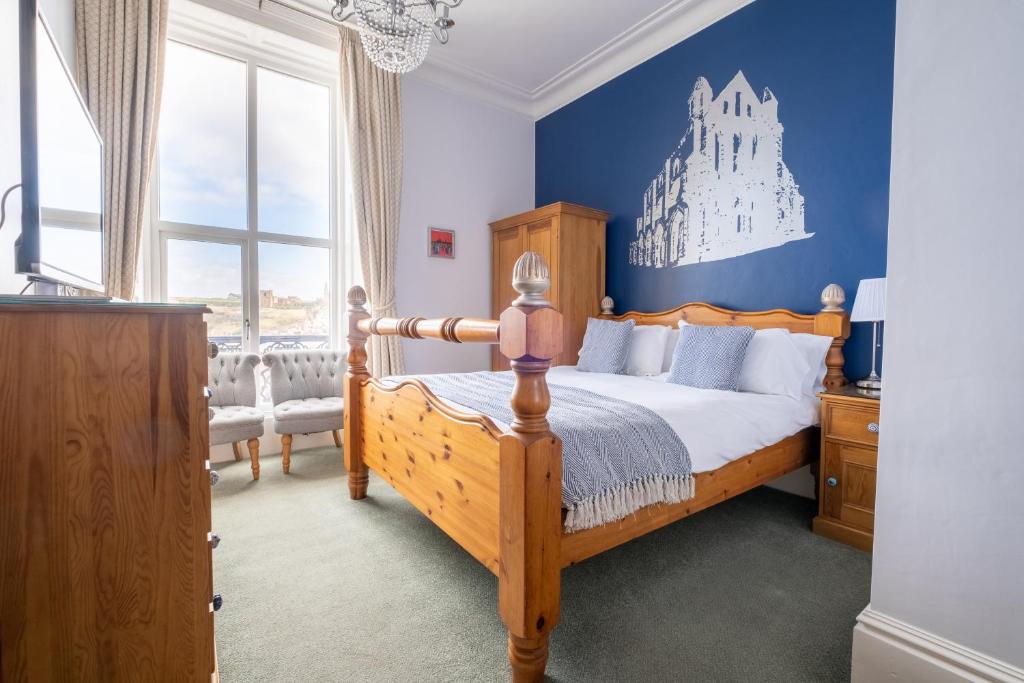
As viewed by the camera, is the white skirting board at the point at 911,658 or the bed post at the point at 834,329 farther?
the bed post at the point at 834,329

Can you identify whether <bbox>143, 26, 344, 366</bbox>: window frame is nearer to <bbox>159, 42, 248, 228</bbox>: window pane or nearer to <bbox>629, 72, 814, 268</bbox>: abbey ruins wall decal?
<bbox>159, 42, 248, 228</bbox>: window pane

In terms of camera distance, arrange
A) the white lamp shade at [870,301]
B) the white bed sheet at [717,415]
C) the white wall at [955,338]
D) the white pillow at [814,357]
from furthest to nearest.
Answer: the white pillow at [814,357] → the white lamp shade at [870,301] → the white bed sheet at [717,415] → the white wall at [955,338]

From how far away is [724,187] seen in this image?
3.22 metres

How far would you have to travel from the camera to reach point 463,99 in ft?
14.6

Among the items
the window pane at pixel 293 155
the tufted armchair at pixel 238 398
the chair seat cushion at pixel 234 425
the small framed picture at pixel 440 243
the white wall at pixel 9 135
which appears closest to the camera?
the white wall at pixel 9 135

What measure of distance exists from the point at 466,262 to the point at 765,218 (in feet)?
8.46

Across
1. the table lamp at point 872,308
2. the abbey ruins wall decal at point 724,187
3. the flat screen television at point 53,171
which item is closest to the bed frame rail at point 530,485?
the flat screen television at point 53,171

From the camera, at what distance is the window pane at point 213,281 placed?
11.1 feet

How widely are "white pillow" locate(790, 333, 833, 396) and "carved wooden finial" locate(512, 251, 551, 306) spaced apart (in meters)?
2.00

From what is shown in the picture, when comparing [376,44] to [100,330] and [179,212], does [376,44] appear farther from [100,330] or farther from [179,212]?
[100,330]

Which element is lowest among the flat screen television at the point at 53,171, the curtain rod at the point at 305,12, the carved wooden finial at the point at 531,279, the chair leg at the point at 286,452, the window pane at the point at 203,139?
the chair leg at the point at 286,452

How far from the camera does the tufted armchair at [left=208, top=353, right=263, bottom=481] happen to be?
Answer: 114 inches

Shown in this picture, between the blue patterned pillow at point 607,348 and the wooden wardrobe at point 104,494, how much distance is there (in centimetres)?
265

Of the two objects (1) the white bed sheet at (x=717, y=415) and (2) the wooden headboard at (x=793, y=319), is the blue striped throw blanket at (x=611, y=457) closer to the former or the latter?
(1) the white bed sheet at (x=717, y=415)
